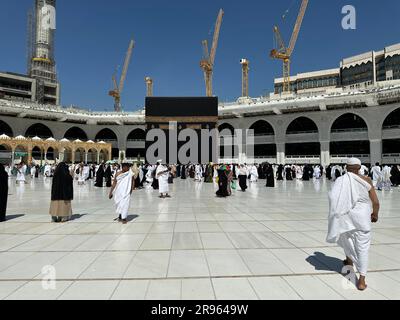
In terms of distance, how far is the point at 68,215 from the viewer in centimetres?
633

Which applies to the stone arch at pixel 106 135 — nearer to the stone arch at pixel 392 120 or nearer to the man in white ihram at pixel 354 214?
the stone arch at pixel 392 120

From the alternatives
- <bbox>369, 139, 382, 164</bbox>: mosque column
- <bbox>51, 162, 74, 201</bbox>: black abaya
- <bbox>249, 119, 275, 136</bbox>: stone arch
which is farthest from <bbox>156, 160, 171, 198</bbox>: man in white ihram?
<bbox>249, 119, 275, 136</bbox>: stone arch

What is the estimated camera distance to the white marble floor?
9.24 ft

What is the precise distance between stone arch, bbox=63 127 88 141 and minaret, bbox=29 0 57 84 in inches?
1306

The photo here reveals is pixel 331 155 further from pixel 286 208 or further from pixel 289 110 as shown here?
pixel 286 208

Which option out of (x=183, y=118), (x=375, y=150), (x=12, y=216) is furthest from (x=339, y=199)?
(x=183, y=118)

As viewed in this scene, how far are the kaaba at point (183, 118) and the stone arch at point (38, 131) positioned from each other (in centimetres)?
1639

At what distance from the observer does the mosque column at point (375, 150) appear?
3150cm

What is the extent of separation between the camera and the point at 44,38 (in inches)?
3039

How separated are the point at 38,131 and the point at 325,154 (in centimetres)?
3804

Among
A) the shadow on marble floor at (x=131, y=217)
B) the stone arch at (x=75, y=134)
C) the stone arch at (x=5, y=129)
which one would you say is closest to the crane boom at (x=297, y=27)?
the stone arch at (x=75, y=134)

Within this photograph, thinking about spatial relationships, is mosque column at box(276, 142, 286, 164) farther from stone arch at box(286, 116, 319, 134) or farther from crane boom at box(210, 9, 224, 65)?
crane boom at box(210, 9, 224, 65)
